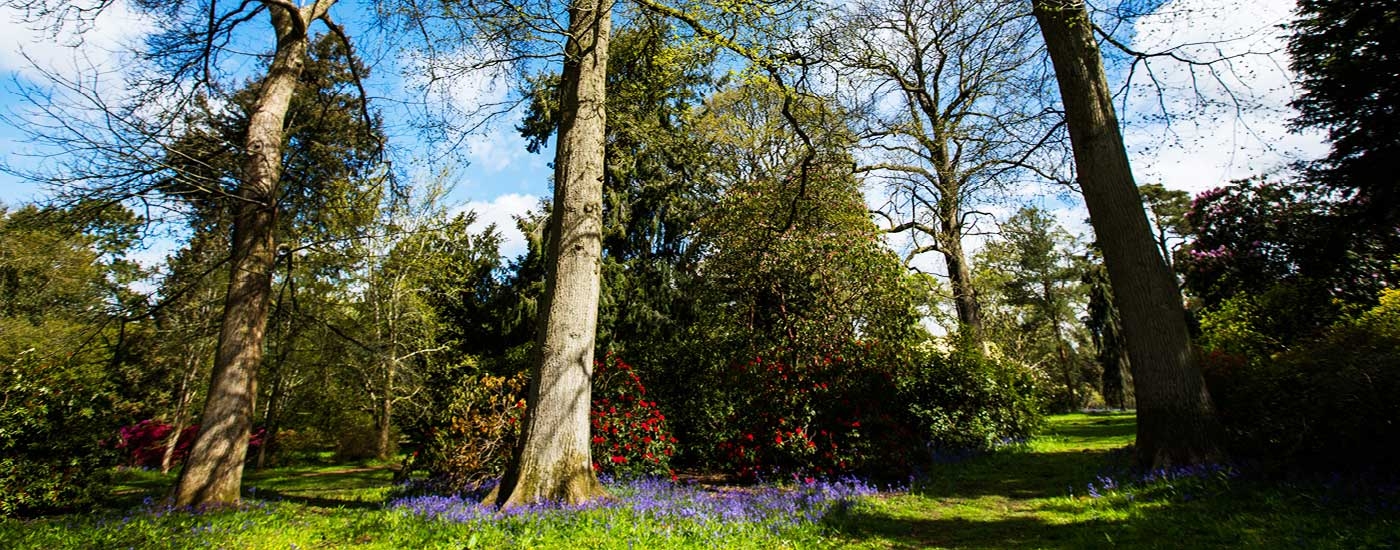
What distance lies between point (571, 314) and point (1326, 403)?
6810mm

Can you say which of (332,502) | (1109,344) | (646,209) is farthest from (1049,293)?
(332,502)

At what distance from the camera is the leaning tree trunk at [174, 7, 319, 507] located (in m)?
6.30

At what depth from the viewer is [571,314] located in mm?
5707

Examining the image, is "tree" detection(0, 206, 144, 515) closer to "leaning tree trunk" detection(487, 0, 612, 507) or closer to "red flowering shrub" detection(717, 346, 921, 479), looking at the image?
"leaning tree trunk" detection(487, 0, 612, 507)

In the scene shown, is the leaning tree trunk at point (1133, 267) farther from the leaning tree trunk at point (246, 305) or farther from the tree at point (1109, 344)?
the tree at point (1109, 344)

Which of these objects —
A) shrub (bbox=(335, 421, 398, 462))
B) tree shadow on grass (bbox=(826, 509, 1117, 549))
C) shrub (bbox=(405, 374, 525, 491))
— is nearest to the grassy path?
tree shadow on grass (bbox=(826, 509, 1117, 549))

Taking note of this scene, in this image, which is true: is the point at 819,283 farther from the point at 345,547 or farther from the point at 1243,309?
the point at 1243,309

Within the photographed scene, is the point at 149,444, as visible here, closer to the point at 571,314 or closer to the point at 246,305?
the point at 246,305

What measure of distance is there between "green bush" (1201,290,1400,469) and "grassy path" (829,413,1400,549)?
1.68ft

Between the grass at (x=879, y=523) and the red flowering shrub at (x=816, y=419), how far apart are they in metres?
1.45

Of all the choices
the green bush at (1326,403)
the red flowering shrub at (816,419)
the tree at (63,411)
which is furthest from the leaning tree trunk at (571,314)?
the green bush at (1326,403)

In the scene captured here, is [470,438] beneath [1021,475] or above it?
above

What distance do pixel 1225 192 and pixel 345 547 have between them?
77.7 ft

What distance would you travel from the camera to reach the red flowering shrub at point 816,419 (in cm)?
810
